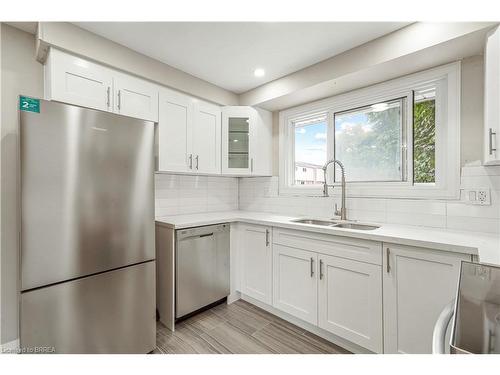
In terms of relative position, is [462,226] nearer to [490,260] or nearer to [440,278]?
[440,278]

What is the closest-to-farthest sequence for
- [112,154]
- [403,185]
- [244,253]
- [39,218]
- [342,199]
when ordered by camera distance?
[39,218]
[112,154]
[403,185]
[342,199]
[244,253]

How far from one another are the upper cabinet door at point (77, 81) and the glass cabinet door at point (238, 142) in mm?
1266

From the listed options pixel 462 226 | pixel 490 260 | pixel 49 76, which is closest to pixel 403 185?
pixel 462 226

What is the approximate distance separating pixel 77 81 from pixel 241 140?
160 cm


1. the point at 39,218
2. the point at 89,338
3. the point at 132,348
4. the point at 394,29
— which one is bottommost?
the point at 132,348

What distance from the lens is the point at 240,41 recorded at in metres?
1.85

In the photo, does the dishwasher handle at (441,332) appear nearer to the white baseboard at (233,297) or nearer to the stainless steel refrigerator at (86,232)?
the stainless steel refrigerator at (86,232)

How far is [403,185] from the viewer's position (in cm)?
204

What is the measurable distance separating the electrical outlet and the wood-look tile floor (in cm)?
141

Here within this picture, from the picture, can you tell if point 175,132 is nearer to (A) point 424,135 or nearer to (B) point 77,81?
(B) point 77,81

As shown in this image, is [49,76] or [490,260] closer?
[490,260]

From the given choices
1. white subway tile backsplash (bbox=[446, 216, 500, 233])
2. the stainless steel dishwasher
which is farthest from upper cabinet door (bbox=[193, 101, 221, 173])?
white subway tile backsplash (bbox=[446, 216, 500, 233])

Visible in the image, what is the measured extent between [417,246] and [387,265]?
→ 216 mm

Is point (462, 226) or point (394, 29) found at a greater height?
point (394, 29)
